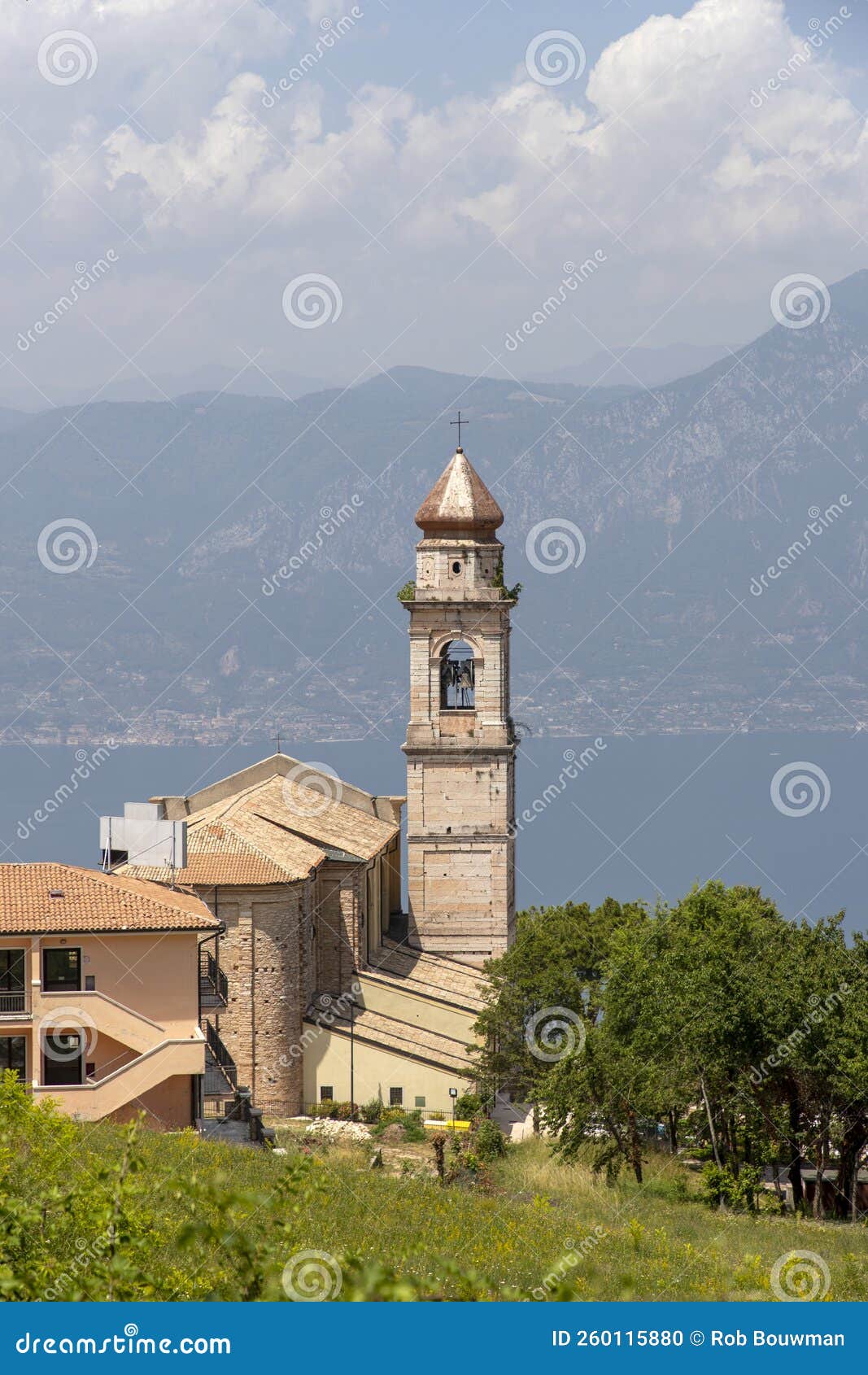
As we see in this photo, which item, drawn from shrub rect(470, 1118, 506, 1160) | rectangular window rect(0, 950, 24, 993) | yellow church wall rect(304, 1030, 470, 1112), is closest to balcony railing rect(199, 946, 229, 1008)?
yellow church wall rect(304, 1030, 470, 1112)

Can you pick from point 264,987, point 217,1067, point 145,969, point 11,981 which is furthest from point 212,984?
point 11,981

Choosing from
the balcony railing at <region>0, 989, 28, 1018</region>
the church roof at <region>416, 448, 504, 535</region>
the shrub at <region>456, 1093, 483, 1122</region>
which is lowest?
the shrub at <region>456, 1093, 483, 1122</region>

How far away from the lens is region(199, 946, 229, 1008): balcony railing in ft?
129

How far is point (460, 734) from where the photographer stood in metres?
55.5

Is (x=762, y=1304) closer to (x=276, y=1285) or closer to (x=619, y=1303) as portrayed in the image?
(x=619, y=1303)

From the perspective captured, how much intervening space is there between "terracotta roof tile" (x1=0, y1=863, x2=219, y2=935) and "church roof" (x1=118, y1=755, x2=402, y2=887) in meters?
9.51

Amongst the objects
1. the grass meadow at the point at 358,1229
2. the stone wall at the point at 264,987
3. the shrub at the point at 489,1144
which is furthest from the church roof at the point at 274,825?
the grass meadow at the point at 358,1229

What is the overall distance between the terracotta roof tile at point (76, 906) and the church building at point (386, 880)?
25.4 ft

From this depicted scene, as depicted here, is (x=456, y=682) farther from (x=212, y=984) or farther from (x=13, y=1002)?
(x=13, y=1002)

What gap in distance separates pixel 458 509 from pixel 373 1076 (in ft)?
60.9

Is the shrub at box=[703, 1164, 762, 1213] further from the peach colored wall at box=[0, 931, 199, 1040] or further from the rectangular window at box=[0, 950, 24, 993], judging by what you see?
the rectangular window at box=[0, 950, 24, 993]

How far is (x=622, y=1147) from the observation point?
31922 mm

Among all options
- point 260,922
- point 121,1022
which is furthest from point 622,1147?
point 260,922

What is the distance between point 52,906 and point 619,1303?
2248 cm
